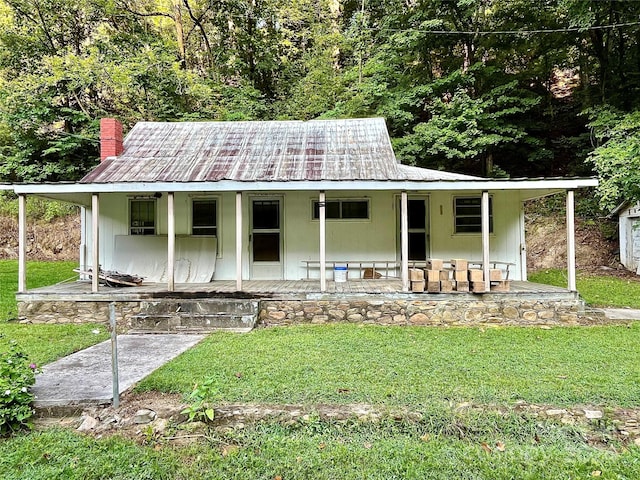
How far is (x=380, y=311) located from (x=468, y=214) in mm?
3564

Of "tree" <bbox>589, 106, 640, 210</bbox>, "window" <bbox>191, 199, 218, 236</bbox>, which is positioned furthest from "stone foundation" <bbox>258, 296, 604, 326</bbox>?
"tree" <bbox>589, 106, 640, 210</bbox>

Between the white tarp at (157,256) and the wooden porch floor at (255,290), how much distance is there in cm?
49

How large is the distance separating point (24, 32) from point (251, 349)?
66.5 feet

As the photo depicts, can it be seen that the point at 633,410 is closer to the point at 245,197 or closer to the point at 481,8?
the point at 245,197

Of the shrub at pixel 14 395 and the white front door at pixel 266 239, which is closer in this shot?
the shrub at pixel 14 395

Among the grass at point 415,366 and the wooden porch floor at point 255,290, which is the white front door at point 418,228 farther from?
the grass at point 415,366

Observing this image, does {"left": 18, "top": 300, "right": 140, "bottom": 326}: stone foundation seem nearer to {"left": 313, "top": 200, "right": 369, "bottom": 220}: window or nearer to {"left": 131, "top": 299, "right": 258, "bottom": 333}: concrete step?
{"left": 131, "top": 299, "right": 258, "bottom": 333}: concrete step

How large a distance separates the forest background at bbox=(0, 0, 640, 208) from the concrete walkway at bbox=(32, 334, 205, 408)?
11.3 metres

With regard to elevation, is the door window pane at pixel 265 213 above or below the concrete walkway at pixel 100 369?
above

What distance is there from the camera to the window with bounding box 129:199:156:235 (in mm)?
9062

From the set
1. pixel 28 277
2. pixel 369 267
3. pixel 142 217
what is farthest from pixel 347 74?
pixel 28 277

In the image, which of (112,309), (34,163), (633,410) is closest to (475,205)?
(633,410)

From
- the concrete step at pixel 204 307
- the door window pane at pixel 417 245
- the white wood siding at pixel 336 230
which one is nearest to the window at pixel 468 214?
the white wood siding at pixel 336 230

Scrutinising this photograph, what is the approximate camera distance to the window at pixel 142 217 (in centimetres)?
906
